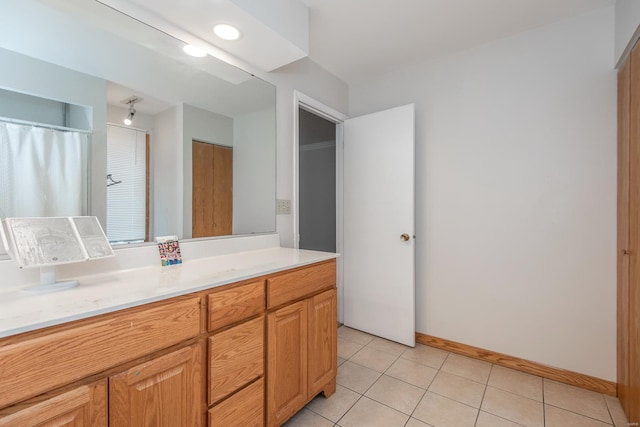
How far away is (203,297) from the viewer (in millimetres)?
1042

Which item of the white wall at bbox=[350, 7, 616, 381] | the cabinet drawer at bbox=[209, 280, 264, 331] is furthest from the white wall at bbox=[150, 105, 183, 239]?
the white wall at bbox=[350, 7, 616, 381]

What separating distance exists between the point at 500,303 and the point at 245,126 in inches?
86.7

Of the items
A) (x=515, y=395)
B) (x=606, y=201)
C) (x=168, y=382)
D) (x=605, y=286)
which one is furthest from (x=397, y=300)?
(x=168, y=382)

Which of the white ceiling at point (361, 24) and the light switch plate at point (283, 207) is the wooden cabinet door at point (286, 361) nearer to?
the light switch plate at point (283, 207)

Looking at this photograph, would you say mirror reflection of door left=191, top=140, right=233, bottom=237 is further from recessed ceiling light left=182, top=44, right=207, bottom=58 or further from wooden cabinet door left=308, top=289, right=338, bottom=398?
wooden cabinet door left=308, top=289, right=338, bottom=398

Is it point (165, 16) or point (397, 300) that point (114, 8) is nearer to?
point (165, 16)

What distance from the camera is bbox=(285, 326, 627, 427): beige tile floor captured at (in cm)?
152

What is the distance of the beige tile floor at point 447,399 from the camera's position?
152 centimetres

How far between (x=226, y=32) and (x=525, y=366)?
283cm

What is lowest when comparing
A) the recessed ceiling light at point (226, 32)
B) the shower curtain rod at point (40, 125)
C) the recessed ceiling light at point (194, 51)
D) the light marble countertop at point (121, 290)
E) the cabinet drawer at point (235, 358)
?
the cabinet drawer at point (235, 358)

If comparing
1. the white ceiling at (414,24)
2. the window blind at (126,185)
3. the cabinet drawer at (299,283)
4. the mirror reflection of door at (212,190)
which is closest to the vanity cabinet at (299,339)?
the cabinet drawer at (299,283)

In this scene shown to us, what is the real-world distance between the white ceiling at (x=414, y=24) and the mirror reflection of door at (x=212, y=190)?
1.07 meters

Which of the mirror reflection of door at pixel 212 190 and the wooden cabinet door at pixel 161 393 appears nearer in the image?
the wooden cabinet door at pixel 161 393

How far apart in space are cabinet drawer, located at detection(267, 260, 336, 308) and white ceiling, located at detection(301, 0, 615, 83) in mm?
1571
